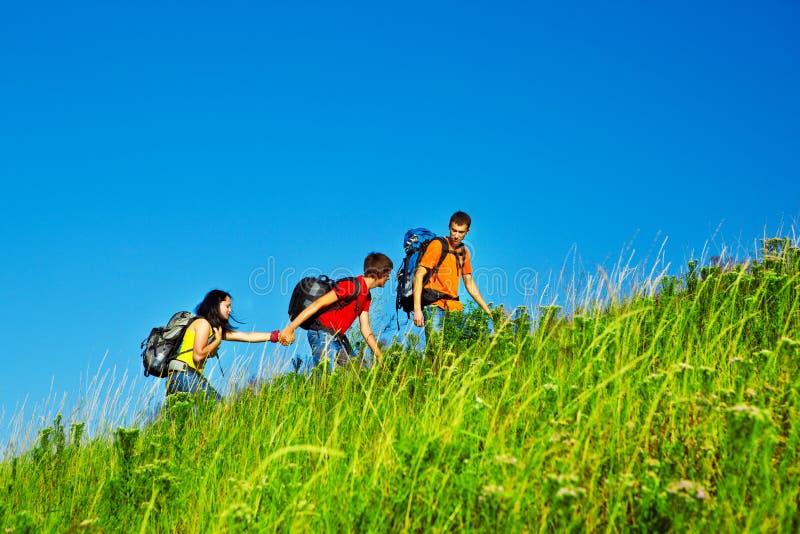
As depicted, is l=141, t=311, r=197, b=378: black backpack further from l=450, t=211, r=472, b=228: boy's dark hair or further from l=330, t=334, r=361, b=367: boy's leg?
l=450, t=211, r=472, b=228: boy's dark hair

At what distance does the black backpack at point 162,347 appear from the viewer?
24.9 feet

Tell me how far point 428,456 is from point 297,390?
345 cm

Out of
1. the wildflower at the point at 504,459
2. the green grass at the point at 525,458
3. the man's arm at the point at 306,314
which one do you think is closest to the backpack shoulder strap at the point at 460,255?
the man's arm at the point at 306,314

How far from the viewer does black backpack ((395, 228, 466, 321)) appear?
8.12 metres

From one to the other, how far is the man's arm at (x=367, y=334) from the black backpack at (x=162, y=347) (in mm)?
2084

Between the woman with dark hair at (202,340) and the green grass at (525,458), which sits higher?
the woman with dark hair at (202,340)

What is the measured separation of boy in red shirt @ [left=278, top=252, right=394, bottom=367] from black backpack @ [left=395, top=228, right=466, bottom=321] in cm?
51

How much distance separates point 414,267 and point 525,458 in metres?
5.89

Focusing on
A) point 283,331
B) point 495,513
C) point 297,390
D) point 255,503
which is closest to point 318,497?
point 255,503

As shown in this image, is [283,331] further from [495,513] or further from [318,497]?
[495,513]

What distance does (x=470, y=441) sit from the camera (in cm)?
304

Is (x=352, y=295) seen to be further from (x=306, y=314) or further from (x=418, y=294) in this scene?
(x=418, y=294)

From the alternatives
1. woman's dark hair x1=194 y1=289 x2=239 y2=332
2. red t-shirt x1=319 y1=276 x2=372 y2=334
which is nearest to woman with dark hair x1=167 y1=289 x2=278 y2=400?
woman's dark hair x1=194 y1=289 x2=239 y2=332

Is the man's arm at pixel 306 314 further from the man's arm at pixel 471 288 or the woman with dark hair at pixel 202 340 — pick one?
the man's arm at pixel 471 288
